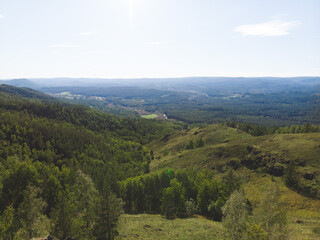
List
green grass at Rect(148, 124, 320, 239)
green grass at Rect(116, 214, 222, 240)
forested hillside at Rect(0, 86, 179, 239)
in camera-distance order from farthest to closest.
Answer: green grass at Rect(148, 124, 320, 239) → green grass at Rect(116, 214, 222, 240) → forested hillside at Rect(0, 86, 179, 239)

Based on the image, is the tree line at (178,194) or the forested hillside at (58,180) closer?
the forested hillside at (58,180)

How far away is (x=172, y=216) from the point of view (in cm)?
6875

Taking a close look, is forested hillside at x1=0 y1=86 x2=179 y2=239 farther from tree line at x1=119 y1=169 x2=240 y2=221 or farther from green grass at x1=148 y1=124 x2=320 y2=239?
green grass at x1=148 y1=124 x2=320 y2=239

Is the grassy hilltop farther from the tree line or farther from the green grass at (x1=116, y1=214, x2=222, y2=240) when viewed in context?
the tree line

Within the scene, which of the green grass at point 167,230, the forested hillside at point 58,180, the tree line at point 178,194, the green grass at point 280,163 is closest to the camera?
the forested hillside at point 58,180

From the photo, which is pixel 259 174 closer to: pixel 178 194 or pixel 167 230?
pixel 178 194

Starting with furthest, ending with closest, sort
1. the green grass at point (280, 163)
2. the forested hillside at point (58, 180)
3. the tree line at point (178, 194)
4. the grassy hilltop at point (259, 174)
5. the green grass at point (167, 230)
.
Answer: the tree line at point (178, 194)
the green grass at point (280, 163)
the grassy hilltop at point (259, 174)
the green grass at point (167, 230)
the forested hillside at point (58, 180)

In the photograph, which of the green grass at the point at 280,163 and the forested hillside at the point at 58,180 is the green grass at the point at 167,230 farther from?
the green grass at the point at 280,163

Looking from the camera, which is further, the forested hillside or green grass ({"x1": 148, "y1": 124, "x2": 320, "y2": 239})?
green grass ({"x1": 148, "y1": 124, "x2": 320, "y2": 239})

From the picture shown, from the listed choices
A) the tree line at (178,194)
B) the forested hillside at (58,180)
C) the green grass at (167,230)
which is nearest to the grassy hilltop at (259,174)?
the green grass at (167,230)

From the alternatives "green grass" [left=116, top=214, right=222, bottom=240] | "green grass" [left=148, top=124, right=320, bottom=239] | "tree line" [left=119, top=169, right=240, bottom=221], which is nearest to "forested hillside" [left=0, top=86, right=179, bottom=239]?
"green grass" [left=116, top=214, right=222, bottom=240]

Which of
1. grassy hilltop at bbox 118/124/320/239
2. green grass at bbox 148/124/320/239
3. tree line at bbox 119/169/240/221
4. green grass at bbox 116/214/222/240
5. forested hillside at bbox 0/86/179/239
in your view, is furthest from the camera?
tree line at bbox 119/169/240/221

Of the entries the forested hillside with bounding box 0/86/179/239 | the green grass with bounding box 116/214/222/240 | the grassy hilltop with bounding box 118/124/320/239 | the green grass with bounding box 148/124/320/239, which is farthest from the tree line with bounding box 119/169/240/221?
the green grass with bounding box 148/124/320/239

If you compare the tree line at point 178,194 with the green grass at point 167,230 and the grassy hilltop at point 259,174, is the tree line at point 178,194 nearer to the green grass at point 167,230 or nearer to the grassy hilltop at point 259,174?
the grassy hilltop at point 259,174
